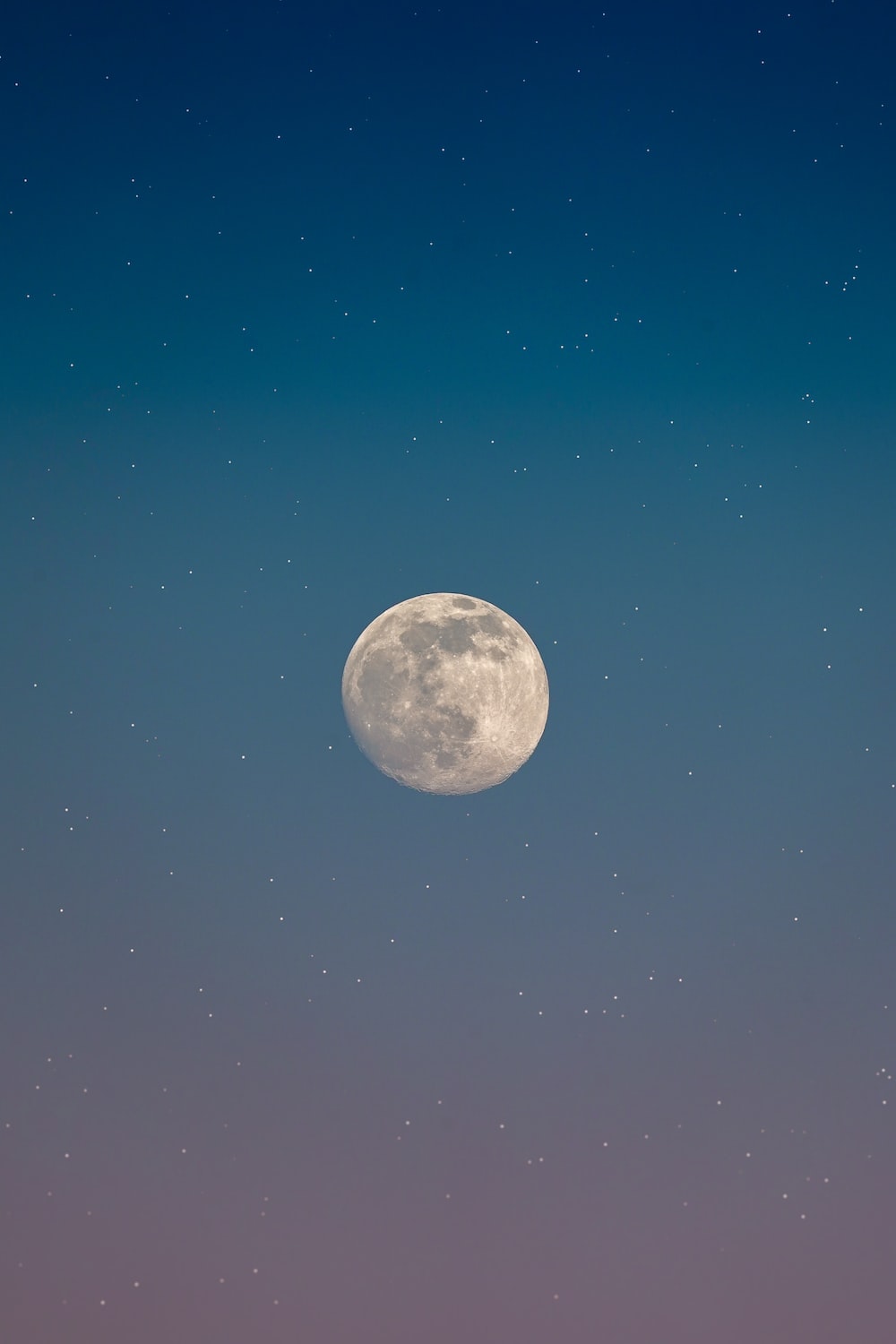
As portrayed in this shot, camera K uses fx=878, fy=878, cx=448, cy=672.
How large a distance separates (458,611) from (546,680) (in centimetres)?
88

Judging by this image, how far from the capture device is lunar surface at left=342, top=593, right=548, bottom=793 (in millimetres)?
6090

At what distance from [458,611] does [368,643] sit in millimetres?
712

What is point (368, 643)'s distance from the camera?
6512 millimetres

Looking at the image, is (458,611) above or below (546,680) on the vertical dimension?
above

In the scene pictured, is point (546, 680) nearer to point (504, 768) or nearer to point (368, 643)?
point (504, 768)

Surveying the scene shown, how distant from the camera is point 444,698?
6078 mm

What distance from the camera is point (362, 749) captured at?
6391 mm

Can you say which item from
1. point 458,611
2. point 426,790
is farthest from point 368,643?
point 426,790

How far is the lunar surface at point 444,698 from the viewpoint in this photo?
6090mm

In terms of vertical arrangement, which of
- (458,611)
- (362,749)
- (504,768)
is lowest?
(504,768)

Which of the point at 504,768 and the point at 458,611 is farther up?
the point at 458,611

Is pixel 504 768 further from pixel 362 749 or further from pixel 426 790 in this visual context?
pixel 362 749

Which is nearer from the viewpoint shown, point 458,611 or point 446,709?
point 446,709

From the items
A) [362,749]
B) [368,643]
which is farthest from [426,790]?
[368,643]
